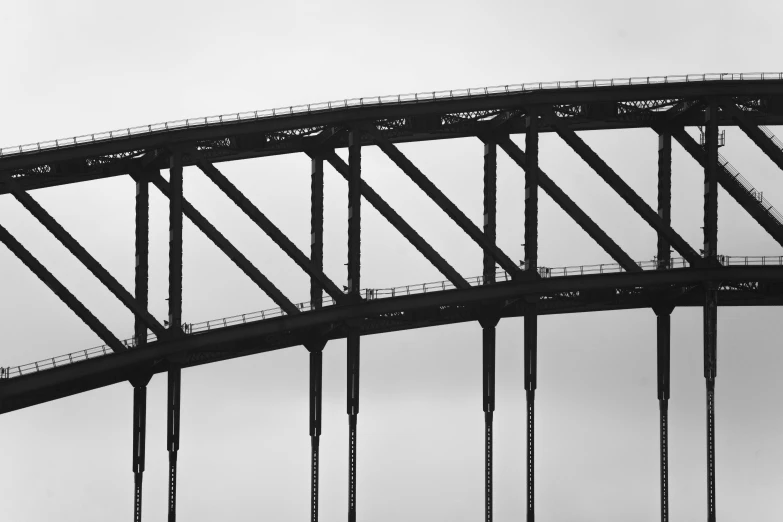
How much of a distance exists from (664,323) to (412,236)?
1682cm

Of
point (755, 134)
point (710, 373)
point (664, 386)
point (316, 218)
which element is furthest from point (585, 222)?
point (316, 218)

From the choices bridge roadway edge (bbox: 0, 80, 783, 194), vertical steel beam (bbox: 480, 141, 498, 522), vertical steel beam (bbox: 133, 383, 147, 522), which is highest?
bridge roadway edge (bbox: 0, 80, 783, 194)

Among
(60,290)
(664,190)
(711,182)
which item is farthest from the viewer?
(664,190)

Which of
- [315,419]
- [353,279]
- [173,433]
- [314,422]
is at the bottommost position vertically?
[173,433]

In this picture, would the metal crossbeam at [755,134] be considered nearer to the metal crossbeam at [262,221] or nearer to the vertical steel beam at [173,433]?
the metal crossbeam at [262,221]

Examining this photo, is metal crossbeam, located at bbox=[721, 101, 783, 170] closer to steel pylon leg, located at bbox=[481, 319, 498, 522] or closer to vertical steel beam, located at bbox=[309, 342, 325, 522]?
steel pylon leg, located at bbox=[481, 319, 498, 522]

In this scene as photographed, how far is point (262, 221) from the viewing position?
9969 cm

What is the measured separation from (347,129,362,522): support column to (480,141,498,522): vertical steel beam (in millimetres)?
7093

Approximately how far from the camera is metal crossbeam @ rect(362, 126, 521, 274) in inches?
3986

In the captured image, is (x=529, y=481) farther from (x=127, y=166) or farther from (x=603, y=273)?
(x=127, y=166)

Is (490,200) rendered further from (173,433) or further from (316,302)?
(173,433)

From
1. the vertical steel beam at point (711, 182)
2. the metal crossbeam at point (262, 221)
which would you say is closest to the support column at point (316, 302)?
the metal crossbeam at point (262, 221)

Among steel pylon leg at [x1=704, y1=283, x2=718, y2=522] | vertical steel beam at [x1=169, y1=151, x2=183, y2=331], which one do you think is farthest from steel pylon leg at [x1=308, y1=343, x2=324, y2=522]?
steel pylon leg at [x1=704, y1=283, x2=718, y2=522]

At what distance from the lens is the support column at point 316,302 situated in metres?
101
